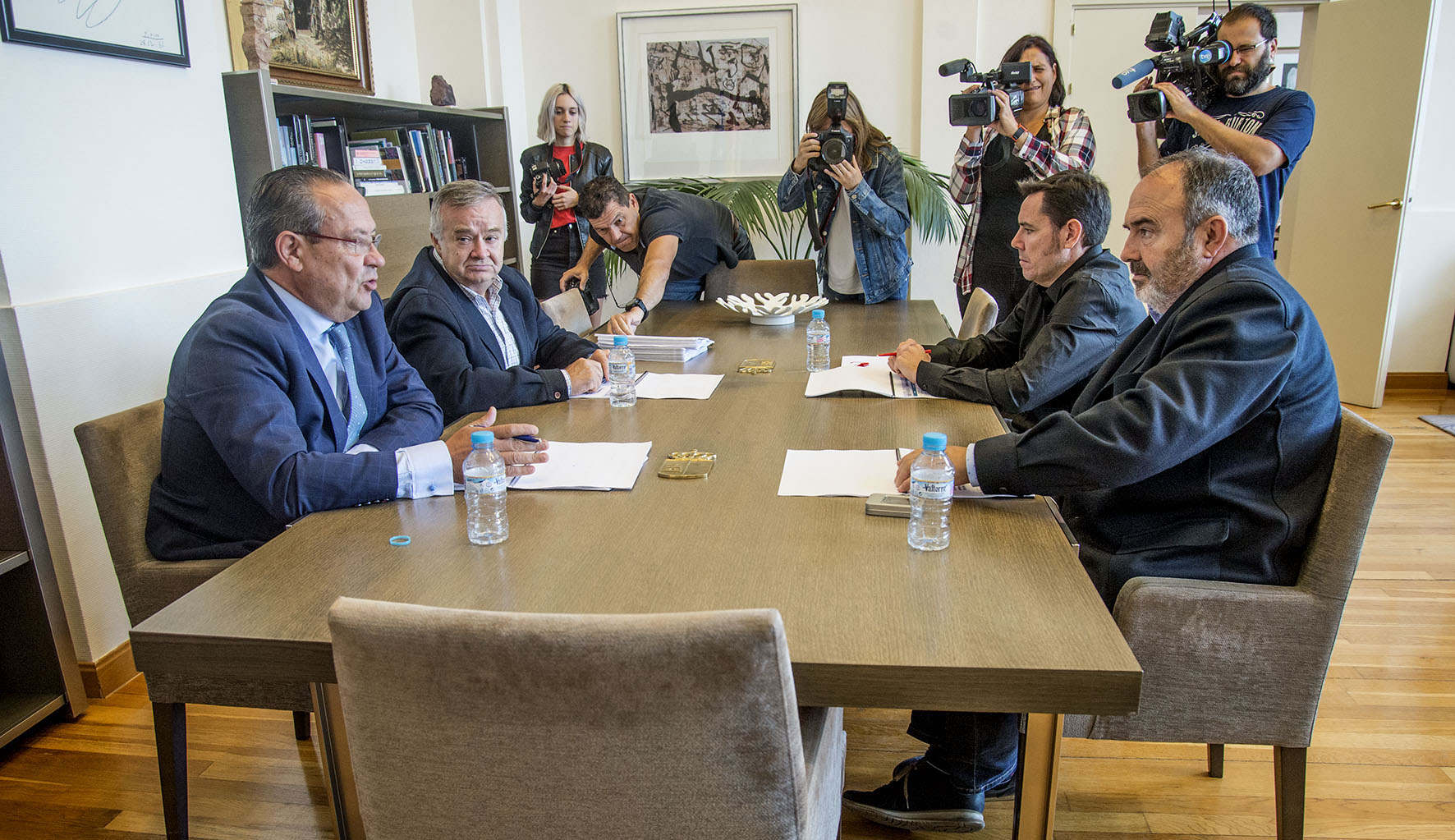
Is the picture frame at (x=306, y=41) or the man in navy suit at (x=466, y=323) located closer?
the man in navy suit at (x=466, y=323)

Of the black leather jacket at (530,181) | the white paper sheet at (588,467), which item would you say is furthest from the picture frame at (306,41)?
the white paper sheet at (588,467)

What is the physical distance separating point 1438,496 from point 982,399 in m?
2.52

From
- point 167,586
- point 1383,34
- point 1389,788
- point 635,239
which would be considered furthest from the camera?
point 1383,34

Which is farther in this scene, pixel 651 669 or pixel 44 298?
pixel 44 298

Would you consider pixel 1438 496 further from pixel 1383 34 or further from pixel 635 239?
pixel 635 239

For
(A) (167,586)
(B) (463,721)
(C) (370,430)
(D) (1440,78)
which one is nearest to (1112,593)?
(B) (463,721)

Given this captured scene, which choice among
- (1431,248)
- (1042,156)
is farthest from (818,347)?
(1431,248)

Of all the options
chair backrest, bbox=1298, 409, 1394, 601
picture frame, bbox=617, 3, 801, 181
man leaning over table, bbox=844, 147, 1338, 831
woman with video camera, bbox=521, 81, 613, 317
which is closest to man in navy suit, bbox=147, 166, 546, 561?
man leaning over table, bbox=844, 147, 1338, 831

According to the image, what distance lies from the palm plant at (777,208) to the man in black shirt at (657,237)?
113 centimetres

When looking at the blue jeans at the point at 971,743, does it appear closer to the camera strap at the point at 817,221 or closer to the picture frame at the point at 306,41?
the camera strap at the point at 817,221

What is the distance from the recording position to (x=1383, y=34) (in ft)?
14.3

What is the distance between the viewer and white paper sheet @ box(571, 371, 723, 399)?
2.24 metres

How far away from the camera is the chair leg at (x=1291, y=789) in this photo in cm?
147

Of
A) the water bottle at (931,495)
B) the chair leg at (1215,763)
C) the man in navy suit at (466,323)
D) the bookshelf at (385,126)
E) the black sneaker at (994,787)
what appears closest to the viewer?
the water bottle at (931,495)
